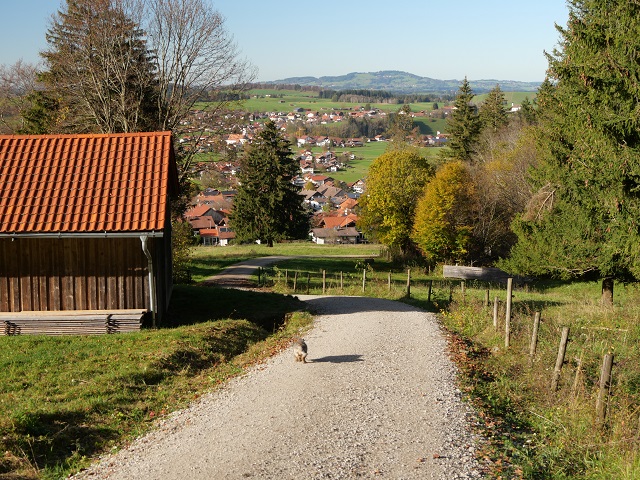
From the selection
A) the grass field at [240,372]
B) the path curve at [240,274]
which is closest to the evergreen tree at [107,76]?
the path curve at [240,274]

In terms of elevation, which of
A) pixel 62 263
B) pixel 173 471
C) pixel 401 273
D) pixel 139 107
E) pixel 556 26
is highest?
pixel 556 26

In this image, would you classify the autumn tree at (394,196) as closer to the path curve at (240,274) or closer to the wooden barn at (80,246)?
the path curve at (240,274)

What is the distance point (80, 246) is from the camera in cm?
1784

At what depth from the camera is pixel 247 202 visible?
190ft

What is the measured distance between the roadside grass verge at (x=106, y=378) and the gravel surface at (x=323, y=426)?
0.70 meters

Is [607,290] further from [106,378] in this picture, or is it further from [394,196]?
[394,196]

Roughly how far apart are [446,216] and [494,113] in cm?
3252

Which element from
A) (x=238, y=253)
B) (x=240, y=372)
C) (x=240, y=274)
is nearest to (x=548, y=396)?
(x=240, y=372)

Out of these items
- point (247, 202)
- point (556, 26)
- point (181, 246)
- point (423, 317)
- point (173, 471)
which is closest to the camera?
point (173, 471)

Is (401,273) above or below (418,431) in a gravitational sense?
below

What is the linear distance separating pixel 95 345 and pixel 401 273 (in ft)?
103

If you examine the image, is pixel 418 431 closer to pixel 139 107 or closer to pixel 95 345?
pixel 95 345

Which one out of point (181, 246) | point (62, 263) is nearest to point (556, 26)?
point (181, 246)

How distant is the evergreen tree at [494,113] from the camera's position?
72344 millimetres
